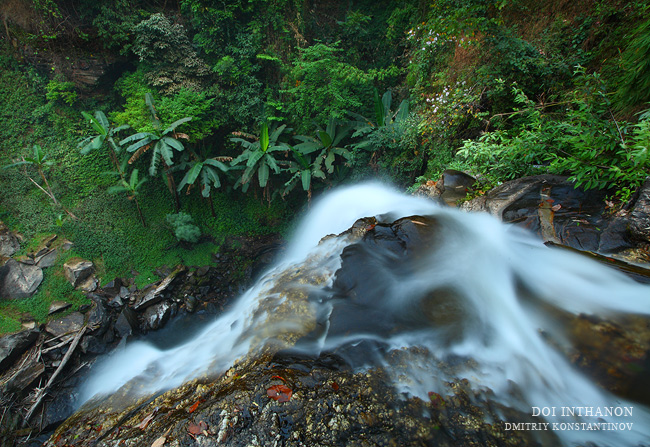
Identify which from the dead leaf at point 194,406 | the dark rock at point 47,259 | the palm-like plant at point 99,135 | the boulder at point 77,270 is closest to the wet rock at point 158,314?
the boulder at point 77,270

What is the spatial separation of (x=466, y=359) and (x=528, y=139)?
3.14 m

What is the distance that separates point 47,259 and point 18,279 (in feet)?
2.35

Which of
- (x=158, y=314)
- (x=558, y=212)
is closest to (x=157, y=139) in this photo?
(x=158, y=314)

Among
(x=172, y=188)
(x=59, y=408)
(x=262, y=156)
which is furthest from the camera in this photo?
(x=172, y=188)

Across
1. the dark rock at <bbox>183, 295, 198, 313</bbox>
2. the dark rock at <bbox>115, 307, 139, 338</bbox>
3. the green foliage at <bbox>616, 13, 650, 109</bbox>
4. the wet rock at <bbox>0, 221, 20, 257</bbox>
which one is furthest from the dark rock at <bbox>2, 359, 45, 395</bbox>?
the green foliage at <bbox>616, 13, 650, 109</bbox>

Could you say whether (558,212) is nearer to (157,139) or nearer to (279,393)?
(279,393)

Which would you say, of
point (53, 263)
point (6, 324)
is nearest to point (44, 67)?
point (53, 263)

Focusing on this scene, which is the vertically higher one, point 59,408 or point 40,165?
point 40,165

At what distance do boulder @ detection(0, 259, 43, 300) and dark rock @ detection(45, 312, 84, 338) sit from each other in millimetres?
1191

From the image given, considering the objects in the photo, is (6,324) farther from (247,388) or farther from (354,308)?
(354,308)

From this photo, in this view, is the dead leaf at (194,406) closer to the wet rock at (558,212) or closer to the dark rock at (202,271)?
the wet rock at (558,212)

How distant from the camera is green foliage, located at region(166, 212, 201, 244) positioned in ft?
27.6

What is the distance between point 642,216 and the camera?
8.82 feet

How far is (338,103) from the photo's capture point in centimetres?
830
